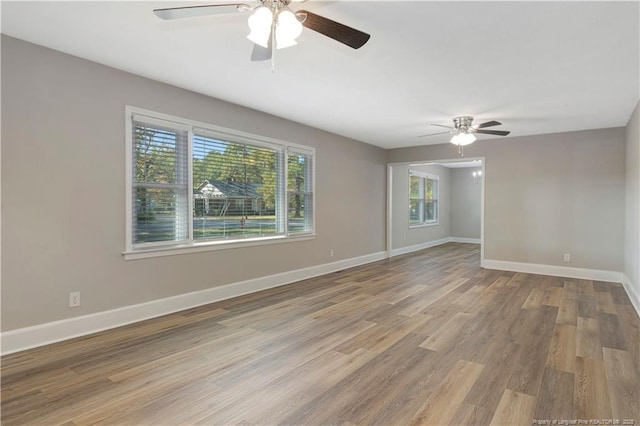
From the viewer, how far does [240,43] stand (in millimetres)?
2762

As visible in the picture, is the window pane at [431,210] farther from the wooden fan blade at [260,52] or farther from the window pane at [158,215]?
the wooden fan blade at [260,52]

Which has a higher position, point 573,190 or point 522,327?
point 573,190

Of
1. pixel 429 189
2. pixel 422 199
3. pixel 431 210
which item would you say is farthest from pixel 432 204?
pixel 422 199

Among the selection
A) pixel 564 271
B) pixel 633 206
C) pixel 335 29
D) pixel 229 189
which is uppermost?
pixel 335 29

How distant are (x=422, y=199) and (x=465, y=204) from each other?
7.43 ft

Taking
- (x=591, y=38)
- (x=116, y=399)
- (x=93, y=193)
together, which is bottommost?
(x=116, y=399)

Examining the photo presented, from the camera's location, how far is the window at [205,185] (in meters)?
3.58

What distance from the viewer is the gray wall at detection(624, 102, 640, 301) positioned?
4059 mm

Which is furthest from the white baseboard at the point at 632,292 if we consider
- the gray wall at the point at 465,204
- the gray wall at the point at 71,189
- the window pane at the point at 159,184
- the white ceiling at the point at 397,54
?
the gray wall at the point at 465,204

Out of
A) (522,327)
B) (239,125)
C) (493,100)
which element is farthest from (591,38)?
(239,125)

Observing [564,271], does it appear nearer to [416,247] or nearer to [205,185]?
[416,247]

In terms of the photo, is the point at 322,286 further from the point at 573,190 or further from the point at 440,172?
the point at 440,172

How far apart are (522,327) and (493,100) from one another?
2.61m

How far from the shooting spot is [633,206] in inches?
176
